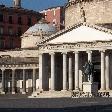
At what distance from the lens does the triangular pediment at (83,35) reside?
75.7 m

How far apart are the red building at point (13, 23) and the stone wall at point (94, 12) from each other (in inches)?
1042

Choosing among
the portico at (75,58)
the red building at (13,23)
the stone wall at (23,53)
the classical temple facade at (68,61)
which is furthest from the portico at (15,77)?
the red building at (13,23)

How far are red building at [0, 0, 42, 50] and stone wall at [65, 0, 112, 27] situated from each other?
26.5m

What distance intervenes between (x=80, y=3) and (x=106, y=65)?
18095 mm

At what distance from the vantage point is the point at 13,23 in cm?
11650

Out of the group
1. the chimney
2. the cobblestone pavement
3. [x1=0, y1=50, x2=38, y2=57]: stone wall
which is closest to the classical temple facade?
[x1=0, y1=50, x2=38, y2=57]: stone wall

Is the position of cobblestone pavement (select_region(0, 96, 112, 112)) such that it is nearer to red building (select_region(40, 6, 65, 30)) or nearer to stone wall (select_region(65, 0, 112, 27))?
stone wall (select_region(65, 0, 112, 27))

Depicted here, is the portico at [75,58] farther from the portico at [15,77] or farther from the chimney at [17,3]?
the chimney at [17,3]

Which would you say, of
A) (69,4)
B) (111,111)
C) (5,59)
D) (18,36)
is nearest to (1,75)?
(5,59)

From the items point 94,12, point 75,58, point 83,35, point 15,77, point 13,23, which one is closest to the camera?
point 75,58

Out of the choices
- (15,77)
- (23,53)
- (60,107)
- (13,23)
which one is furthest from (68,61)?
(60,107)

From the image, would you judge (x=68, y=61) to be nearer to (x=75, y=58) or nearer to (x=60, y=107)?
(x=75, y=58)

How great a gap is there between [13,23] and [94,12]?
3371 centimetres

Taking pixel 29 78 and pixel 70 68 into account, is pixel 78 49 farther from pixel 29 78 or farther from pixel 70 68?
pixel 29 78
